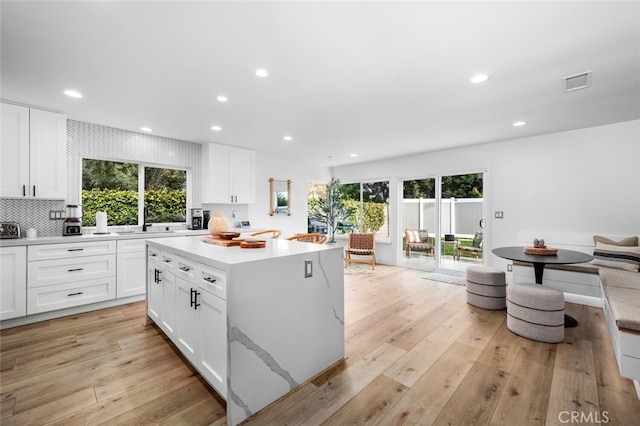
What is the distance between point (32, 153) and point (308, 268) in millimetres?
3761

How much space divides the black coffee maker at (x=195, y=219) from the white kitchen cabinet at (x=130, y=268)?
100cm

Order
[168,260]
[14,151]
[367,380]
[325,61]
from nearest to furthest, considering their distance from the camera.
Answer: [367,380]
[325,61]
[168,260]
[14,151]

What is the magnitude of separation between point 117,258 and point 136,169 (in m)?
1.57

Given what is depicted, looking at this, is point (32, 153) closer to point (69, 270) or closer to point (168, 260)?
point (69, 270)

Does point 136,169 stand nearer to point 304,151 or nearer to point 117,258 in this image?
point 117,258

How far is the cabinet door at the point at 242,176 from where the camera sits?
520cm

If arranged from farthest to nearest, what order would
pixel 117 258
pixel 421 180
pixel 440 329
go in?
pixel 421 180, pixel 117 258, pixel 440 329

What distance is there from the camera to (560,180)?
425 centimetres

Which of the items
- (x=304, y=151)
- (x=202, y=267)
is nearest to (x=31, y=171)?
(x=202, y=267)

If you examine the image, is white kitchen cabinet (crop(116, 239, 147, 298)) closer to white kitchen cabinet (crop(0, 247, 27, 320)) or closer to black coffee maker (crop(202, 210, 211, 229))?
white kitchen cabinet (crop(0, 247, 27, 320))

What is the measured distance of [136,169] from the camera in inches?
177
